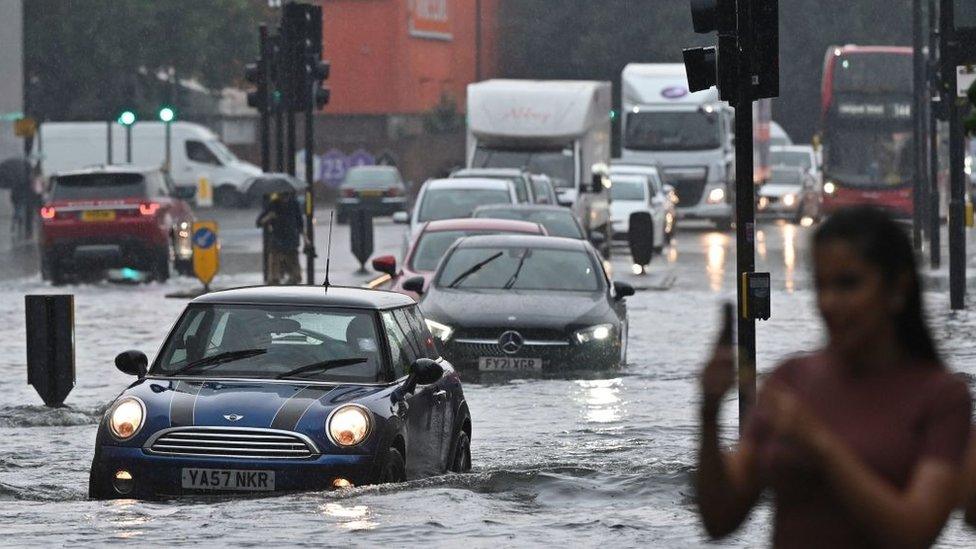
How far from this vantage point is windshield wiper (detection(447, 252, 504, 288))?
744 inches

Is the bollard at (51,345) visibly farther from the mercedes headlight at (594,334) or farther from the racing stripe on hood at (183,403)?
the racing stripe on hood at (183,403)

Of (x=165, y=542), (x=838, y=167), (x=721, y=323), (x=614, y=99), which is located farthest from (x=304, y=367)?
(x=614, y=99)

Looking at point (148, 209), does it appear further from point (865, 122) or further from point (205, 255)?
point (865, 122)

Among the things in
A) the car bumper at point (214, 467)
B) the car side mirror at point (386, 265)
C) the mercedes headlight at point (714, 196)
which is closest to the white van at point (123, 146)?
the mercedes headlight at point (714, 196)

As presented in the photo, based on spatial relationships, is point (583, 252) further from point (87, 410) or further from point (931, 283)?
point (931, 283)

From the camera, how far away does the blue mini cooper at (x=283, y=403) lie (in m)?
10.2

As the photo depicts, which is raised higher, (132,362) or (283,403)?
(132,362)

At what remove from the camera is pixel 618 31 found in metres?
87.2

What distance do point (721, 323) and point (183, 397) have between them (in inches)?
270

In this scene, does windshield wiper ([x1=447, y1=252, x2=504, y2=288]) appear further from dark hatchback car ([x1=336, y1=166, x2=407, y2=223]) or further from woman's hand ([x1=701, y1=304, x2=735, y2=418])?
dark hatchback car ([x1=336, y1=166, x2=407, y2=223])

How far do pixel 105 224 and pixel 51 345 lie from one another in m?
16.7

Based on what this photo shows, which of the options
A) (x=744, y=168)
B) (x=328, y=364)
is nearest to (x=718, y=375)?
(x=328, y=364)

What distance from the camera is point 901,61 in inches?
2008

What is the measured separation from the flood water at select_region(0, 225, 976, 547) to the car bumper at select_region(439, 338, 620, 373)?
0.57 ft
